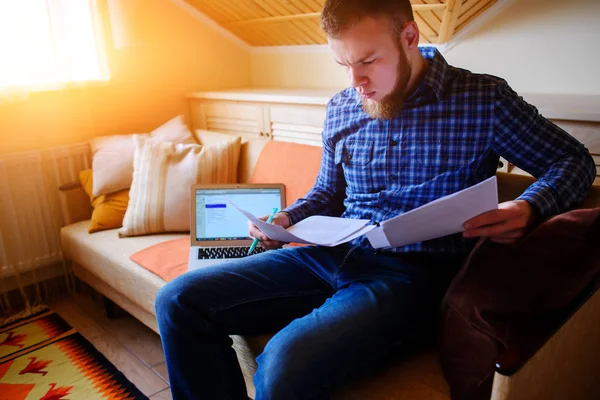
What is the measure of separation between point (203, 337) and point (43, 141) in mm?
1674

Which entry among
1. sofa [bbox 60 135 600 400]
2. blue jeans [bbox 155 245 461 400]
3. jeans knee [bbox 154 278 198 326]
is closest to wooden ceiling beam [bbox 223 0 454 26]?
sofa [bbox 60 135 600 400]

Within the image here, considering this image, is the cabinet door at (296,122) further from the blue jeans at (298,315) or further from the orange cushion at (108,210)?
the blue jeans at (298,315)

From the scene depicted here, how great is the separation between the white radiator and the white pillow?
0.14 metres

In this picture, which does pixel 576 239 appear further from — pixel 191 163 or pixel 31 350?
pixel 31 350

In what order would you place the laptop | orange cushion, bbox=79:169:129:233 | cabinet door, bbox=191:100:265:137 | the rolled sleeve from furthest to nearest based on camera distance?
cabinet door, bbox=191:100:265:137, orange cushion, bbox=79:169:129:233, the laptop, the rolled sleeve

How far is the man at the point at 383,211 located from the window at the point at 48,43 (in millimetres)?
1627

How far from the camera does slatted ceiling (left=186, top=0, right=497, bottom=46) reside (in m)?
1.95

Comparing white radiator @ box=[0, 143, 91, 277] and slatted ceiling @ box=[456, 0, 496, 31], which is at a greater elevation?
slatted ceiling @ box=[456, 0, 496, 31]

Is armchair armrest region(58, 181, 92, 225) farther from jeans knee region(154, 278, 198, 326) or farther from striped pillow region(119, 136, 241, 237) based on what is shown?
jeans knee region(154, 278, 198, 326)

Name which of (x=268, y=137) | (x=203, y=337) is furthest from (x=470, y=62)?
(x=203, y=337)

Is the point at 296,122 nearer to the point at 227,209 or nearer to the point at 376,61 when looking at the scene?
the point at 227,209

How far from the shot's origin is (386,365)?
104cm

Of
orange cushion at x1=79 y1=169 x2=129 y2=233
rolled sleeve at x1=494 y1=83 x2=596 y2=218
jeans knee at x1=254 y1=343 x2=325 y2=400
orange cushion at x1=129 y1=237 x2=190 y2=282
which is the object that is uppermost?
rolled sleeve at x1=494 y1=83 x2=596 y2=218

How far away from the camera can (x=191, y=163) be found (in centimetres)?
202
